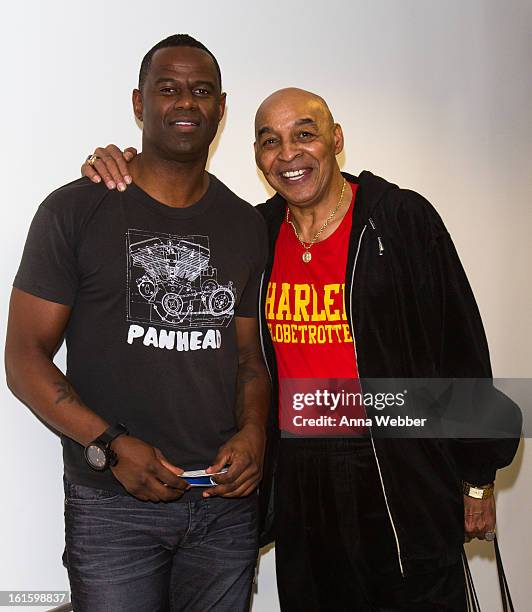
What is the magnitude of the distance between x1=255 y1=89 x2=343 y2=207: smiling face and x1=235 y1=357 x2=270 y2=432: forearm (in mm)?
483

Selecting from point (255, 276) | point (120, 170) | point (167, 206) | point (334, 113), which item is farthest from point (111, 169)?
point (334, 113)

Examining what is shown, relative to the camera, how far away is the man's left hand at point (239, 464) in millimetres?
1849

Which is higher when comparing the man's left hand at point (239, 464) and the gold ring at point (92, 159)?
the gold ring at point (92, 159)

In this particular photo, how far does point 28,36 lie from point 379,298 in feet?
3.73

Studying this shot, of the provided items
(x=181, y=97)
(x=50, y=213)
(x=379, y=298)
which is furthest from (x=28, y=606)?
(x=181, y=97)

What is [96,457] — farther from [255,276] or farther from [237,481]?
[255,276]

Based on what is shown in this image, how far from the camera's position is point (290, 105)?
2.22 meters

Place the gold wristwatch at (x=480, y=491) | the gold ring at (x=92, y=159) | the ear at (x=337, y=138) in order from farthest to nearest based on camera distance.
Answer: the ear at (x=337, y=138) → the gold wristwatch at (x=480, y=491) → the gold ring at (x=92, y=159)

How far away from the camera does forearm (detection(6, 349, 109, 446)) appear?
1.73 meters

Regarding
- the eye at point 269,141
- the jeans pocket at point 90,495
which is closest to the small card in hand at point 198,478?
the jeans pocket at point 90,495

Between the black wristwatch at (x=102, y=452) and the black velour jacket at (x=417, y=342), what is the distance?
661 mm

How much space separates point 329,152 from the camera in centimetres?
225

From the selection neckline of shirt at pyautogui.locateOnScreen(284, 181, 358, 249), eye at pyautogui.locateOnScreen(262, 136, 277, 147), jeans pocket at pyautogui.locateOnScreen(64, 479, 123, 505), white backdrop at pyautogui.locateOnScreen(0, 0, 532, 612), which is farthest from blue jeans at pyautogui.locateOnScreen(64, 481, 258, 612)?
eye at pyautogui.locateOnScreen(262, 136, 277, 147)

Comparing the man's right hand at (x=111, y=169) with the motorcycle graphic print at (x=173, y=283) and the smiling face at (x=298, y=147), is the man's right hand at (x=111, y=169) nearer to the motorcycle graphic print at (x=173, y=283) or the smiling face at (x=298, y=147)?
the motorcycle graphic print at (x=173, y=283)
